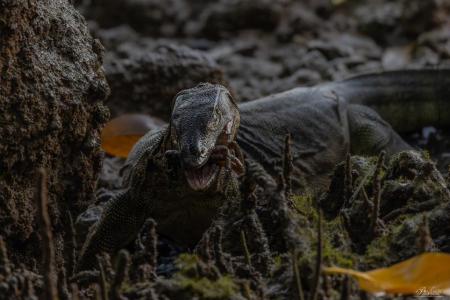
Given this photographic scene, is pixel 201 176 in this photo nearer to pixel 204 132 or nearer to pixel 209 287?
pixel 204 132

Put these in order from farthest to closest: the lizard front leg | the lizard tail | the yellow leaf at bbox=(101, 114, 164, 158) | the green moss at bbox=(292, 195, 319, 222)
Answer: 1. the lizard tail
2. the yellow leaf at bbox=(101, 114, 164, 158)
3. the lizard front leg
4. the green moss at bbox=(292, 195, 319, 222)

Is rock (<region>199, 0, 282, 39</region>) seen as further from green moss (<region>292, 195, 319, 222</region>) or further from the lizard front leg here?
green moss (<region>292, 195, 319, 222</region>)

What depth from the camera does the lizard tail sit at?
8078mm

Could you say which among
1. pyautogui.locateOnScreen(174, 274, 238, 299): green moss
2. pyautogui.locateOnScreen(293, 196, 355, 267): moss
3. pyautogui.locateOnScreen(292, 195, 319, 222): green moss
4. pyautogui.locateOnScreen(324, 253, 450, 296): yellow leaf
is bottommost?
pyautogui.locateOnScreen(324, 253, 450, 296): yellow leaf

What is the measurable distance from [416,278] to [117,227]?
2138 mm

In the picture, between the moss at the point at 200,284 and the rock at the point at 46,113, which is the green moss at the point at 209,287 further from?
the rock at the point at 46,113

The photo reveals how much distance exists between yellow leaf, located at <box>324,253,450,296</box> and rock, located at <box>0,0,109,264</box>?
64.8 inches

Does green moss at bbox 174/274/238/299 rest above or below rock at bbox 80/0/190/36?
below

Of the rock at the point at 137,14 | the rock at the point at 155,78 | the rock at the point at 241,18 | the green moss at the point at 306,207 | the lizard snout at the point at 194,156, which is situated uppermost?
the rock at the point at 137,14

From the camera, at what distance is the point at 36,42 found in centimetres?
443

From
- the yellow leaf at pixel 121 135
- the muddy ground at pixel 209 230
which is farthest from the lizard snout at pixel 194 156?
the yellow leaf at pixel 121 135

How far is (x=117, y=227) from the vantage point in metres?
5.09

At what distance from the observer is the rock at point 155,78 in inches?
321

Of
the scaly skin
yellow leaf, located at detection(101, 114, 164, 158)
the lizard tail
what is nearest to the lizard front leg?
the scaly skin
